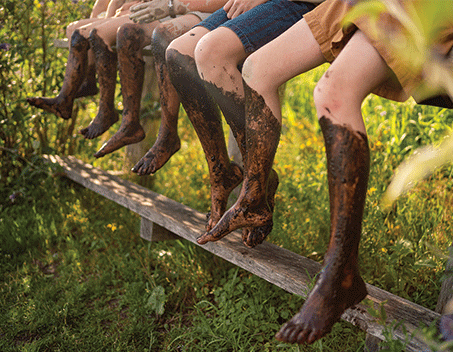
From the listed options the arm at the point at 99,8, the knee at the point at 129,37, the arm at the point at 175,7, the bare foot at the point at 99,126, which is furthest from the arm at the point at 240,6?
the arm at the point at 99,8

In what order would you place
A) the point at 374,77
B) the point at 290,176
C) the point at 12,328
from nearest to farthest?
the point at 374,77 < the point at 12,328 < the point at 290,176

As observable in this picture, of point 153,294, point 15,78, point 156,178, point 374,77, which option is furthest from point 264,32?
point 15,78

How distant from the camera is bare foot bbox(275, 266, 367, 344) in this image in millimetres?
1109

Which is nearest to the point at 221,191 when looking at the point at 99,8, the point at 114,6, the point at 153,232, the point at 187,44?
the point at 187,44

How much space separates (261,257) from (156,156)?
0.65m

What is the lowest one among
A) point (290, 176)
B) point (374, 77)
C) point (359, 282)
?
point (290, 176)

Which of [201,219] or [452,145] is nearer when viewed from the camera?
[452,145]

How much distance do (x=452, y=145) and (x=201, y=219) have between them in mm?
1618

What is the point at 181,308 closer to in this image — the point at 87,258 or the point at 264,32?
the point at 87,258

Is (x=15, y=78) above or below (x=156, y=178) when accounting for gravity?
above

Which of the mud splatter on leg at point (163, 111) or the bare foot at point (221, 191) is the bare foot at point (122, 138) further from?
the bare foot at point (221, 191)

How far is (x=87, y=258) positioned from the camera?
102 inches

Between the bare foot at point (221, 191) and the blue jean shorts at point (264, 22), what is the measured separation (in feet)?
1.63

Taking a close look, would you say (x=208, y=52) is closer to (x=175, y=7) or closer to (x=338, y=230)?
(x=175, y=7)
